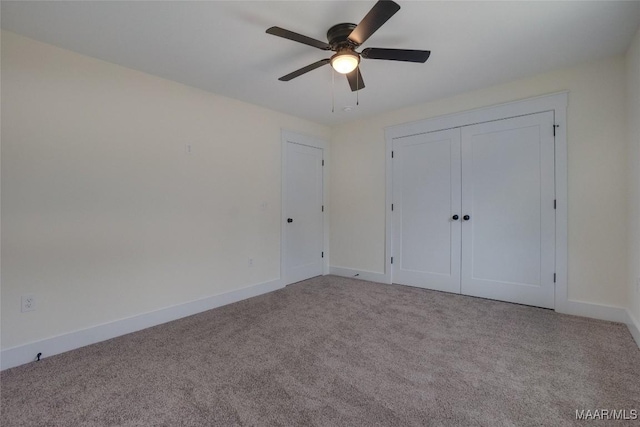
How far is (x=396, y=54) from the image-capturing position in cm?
200

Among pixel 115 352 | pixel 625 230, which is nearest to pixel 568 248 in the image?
pixel 625 230

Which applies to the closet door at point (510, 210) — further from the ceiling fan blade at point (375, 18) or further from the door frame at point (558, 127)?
the ceiling fan blade at point (375, 18)

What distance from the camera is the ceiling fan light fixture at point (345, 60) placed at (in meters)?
2.02

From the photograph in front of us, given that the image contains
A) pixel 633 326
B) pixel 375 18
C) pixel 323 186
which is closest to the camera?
pixel 375 18

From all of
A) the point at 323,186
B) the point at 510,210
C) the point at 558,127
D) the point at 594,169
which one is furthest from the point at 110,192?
the point at 594,169

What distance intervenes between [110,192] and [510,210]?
161 inches

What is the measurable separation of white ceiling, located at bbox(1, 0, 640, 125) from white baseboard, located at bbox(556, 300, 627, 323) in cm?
235

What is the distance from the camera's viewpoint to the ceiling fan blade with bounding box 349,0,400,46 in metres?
1.49

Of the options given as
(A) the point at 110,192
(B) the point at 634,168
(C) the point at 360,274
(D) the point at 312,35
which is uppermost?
(D) the point at 312,35

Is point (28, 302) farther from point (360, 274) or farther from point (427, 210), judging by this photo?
point (427, 210)

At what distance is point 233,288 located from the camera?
134 inches

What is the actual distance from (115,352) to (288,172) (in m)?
2.78

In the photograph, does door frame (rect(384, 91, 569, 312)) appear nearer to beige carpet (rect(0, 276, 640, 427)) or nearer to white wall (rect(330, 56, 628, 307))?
white wall (rect(330, 56, 628, 307))

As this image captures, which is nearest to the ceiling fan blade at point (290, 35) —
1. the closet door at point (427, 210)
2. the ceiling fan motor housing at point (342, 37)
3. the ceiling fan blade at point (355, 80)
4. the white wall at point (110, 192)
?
the ceiling fan motor housing at point (342, 37)
